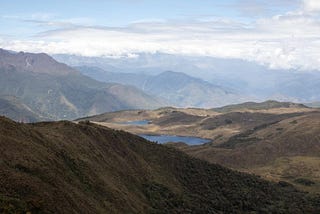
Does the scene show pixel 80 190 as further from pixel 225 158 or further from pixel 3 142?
pixel 225 158

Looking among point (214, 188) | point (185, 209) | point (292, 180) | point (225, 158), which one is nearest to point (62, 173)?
point (185, 209)

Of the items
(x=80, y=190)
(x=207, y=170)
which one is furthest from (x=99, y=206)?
(x=207, y=170)

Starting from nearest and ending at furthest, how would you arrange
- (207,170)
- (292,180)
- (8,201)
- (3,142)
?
(8,201) → (3,142) → (207,170) → (292,180)

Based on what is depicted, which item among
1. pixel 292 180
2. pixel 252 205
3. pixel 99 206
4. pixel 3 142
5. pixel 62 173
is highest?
pixel 3 142

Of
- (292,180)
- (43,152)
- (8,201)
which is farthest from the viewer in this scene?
(292,180)

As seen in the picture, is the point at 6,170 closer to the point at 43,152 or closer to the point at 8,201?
the point at 8,201

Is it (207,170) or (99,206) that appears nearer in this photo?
(99,206)

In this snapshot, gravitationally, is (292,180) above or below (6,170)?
below
